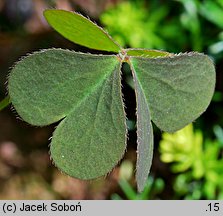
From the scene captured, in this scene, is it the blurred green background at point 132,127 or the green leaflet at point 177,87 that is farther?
the blurred green background at point 132,127

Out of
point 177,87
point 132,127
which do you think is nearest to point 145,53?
point 177,87

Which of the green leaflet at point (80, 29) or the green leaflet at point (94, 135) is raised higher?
the green leaflet at point (80, 29)

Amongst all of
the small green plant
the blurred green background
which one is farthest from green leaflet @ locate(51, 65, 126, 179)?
the blurred green background

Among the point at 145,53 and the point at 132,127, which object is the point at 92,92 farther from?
the point at 132,127

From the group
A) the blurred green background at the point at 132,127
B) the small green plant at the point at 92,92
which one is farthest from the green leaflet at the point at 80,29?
the blurred green background at the point at 132,127

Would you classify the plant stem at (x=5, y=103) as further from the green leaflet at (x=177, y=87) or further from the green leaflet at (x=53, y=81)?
the green leaflet at (x=177, y=87)

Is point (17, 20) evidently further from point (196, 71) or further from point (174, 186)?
point (196, 71)
